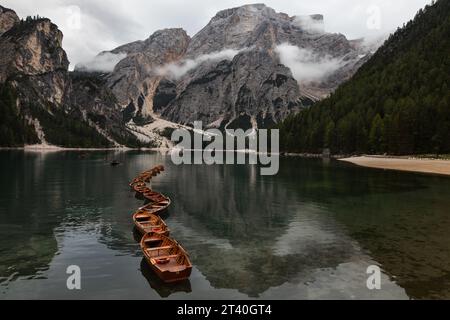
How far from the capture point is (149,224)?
38.9m

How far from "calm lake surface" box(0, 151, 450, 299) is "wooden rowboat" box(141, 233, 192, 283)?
70 centimetres

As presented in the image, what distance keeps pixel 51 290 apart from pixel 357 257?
21.9 meters

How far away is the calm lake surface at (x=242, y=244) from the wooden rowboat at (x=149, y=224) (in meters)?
1.53

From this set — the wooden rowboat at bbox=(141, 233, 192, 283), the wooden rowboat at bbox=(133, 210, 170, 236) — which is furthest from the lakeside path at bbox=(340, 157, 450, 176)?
the wooden rowboat at bbox=(141, 233, 192, 283)

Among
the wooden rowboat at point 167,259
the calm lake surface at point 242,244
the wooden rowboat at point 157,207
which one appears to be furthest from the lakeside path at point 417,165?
the wooden rowboat at point 167,259

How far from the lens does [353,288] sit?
78.0 ft

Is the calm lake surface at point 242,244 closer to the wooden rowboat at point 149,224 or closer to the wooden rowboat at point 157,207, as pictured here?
the wooden rowboat at point 149,224

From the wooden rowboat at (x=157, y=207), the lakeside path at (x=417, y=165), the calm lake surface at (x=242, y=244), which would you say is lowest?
the calm lake surface at (x=242, y=244)

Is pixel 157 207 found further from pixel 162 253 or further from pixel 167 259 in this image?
pixel 167 259

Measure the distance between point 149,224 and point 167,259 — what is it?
531 inches

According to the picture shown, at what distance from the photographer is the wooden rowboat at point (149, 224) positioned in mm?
36000

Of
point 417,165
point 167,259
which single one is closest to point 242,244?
point 167,259

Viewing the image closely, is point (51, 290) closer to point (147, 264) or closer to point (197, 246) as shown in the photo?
point (147, 264)

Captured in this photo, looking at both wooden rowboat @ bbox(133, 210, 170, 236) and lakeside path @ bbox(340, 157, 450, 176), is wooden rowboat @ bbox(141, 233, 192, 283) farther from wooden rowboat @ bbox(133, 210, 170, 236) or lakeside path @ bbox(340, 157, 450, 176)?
lakeside path @ bbox(340, 157, 450, 176)
